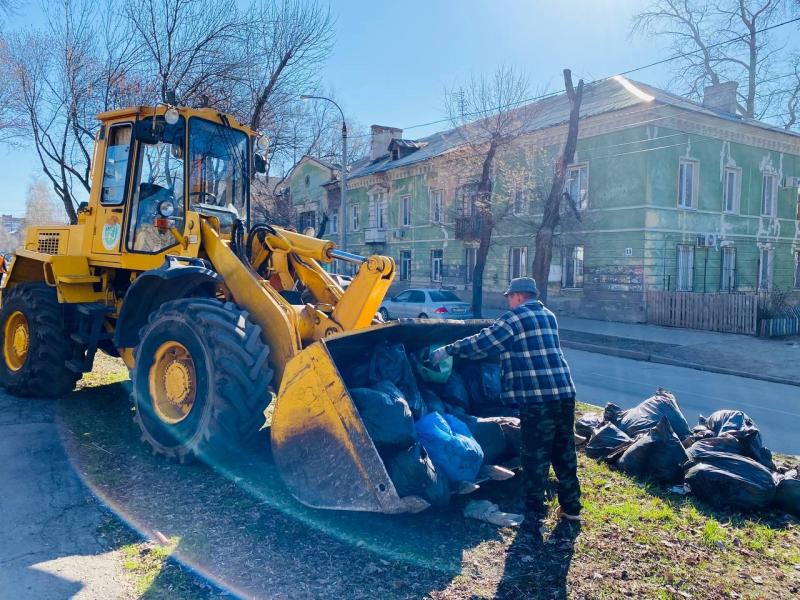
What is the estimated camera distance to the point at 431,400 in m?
5.03

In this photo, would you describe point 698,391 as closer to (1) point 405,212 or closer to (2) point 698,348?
(2) point 698,348

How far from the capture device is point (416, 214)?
32188 millimetres

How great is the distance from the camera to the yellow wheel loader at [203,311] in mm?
3992

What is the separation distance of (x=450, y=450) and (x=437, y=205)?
89.2 feet

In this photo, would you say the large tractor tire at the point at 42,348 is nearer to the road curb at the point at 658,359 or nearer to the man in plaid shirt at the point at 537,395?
the man in plaid shirt at the point at 537,395

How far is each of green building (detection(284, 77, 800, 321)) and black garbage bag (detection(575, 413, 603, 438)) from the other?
16045mm

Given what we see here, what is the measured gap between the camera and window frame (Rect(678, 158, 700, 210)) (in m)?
22.2

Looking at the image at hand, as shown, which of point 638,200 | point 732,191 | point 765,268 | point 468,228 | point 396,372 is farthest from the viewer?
point 468,228

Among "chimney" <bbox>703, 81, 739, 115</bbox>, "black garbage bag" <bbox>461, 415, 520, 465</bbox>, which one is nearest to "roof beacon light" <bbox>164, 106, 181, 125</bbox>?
"black garbage bag" <bbox>461, 415, 520, 465</bbox>


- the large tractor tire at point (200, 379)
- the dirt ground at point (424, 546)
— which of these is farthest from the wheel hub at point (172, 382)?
the dirt ground at point (424, 546)

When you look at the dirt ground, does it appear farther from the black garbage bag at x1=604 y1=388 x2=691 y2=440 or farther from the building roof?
the building roof

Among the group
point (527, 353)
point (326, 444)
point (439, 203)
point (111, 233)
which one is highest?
point (439, 203)

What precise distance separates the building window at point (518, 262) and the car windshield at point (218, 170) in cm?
2047

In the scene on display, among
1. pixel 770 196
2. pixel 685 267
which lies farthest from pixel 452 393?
pixel 770 196
